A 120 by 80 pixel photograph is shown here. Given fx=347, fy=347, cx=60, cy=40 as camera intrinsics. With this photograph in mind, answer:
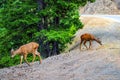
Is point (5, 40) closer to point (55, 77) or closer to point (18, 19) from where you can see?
point (18, 19)

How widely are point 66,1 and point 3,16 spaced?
4.15m

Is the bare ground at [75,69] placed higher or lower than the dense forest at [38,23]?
higher

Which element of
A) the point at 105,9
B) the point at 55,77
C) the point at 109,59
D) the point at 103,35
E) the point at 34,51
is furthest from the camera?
the point at 105,9

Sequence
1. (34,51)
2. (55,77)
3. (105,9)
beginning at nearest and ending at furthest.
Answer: (55,77) → (34,51) → (105,9)

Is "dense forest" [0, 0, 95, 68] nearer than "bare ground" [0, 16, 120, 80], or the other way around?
"bare ground" [0, 16, 120, 80]

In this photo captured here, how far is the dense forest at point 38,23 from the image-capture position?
70.0ft

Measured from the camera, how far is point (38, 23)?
22938 mm

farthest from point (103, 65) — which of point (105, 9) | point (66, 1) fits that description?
point (105, 9)

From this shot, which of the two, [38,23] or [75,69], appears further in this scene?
[38,23]

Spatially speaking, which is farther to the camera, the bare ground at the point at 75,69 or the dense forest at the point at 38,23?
the dense forest at the point at 38,23

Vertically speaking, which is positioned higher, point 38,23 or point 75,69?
point 75,69

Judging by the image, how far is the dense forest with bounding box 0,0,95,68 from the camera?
2134 cm

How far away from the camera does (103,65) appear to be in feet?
40.8

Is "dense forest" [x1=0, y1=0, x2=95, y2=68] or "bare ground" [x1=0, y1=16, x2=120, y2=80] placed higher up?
"bare ground" [x1=0, y1=16, x2=120, y2=80]
